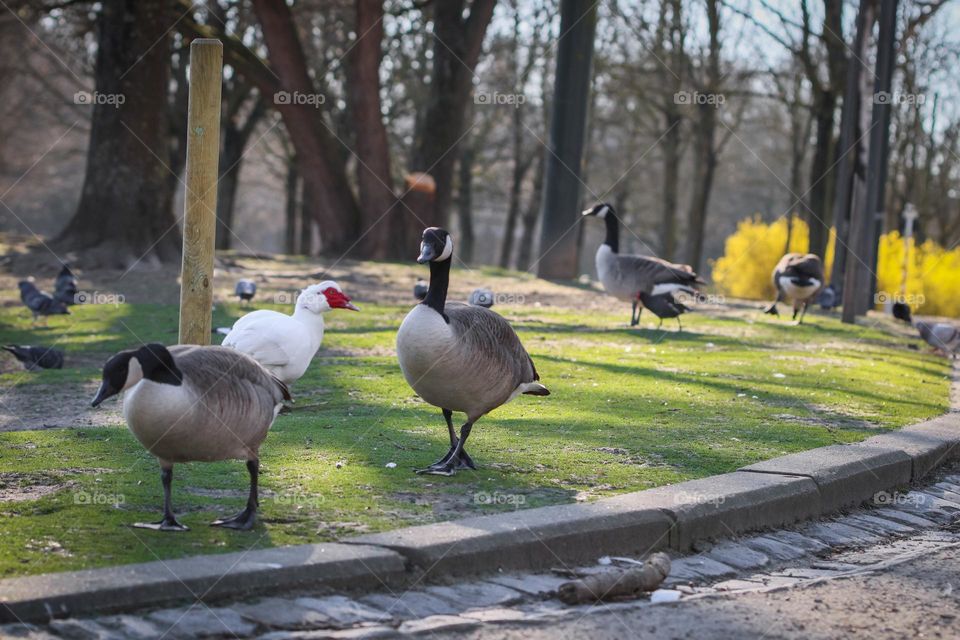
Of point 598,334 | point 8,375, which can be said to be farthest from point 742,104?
point 8,375

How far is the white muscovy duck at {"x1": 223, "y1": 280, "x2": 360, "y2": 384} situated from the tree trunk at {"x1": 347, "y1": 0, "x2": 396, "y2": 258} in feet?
56.6

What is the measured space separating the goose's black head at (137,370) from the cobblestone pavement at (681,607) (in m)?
1.23

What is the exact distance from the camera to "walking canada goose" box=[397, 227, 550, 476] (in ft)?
23.0

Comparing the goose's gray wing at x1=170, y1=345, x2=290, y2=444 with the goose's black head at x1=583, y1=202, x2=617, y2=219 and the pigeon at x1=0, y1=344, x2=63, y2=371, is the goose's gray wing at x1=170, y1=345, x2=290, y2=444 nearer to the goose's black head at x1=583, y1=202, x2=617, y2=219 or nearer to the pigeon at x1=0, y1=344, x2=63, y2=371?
the pigeon at x1=0, y1=344, x2=63, y2=371

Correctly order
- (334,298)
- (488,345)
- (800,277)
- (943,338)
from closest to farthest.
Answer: (488,345) < (334,298) < (943,338) < (800,277)

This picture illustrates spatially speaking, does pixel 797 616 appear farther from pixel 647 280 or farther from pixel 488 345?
pixel 647 280

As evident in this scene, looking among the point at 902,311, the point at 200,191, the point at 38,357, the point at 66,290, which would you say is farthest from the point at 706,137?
the point at 200,191

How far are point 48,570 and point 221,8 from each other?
29477mm

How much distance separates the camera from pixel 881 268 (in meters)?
29.9

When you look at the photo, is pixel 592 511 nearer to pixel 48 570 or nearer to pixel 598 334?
pixel 48 570

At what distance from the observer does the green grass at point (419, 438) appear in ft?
19.5

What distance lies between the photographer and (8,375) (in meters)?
11.9

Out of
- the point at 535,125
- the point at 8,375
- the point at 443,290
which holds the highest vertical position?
the point at 535,125

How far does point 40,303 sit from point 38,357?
146 inches
